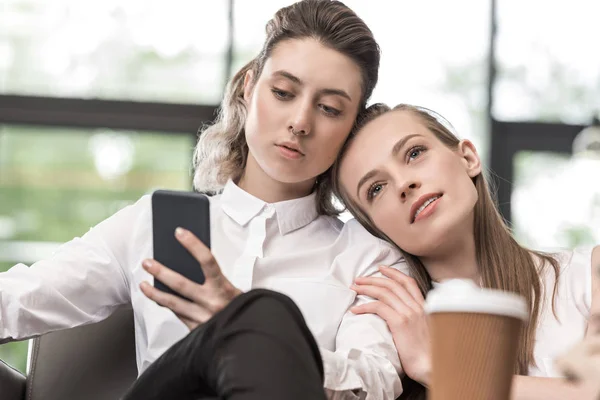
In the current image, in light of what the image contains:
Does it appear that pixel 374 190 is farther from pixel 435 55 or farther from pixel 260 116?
pixel 435 55

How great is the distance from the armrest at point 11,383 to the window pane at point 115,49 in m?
2.85

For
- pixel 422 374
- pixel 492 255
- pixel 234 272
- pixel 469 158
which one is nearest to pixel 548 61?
pixel 469 158

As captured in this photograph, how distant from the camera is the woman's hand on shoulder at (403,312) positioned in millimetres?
1796

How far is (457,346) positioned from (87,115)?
3.86 metres

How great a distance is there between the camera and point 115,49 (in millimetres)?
4715

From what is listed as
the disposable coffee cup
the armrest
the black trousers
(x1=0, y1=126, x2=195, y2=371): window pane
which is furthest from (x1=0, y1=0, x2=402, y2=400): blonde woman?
(x1=0, y1=126, x2=195, y2=371): window pane

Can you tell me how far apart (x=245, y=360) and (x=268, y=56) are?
43.5 inches

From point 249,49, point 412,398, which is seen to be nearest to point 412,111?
point 412,398

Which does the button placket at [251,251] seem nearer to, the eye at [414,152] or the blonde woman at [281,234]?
the blonde woman at [281,234]

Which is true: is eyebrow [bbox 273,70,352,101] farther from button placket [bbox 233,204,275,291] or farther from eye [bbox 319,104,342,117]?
button placket [bbox 233,204,275,291]

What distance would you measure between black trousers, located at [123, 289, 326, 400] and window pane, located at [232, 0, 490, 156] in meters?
3.59

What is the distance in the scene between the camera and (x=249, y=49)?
475 cm

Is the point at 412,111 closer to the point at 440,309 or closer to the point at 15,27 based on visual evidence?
the point at 440,309

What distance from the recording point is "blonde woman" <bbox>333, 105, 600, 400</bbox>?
1.90 meters
